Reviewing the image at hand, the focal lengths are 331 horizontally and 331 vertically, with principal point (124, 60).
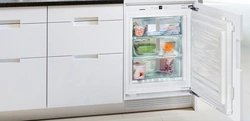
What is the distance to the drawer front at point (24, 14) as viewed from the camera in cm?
254

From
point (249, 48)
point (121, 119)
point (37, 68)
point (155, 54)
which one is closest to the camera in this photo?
point (37, 68)

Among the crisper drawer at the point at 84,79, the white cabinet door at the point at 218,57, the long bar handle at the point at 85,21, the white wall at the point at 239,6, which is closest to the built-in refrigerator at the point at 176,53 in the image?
the white cabinet door at the point at 218,57

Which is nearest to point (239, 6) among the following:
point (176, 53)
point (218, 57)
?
point (176, 53)

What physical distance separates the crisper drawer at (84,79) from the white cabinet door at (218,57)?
67 cm

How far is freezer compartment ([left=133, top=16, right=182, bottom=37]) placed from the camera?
2.93 m

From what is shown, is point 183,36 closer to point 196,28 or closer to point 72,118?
point 196,28

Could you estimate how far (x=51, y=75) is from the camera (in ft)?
8.80

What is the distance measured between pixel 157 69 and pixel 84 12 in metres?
0.90

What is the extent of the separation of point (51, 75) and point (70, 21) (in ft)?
1.52

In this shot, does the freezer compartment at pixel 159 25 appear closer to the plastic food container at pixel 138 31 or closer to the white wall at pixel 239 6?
the plastic food container at pixel 138 31

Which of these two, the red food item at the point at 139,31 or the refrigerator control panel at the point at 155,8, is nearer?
the refrigerator control panel at the point at 155,8

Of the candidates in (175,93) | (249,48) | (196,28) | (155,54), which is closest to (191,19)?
(196,28)

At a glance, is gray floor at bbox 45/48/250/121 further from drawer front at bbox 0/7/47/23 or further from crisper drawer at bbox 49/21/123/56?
drawer front at bbox 0/7/47/23

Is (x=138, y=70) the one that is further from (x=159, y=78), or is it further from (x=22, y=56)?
(x=22, y=56)
